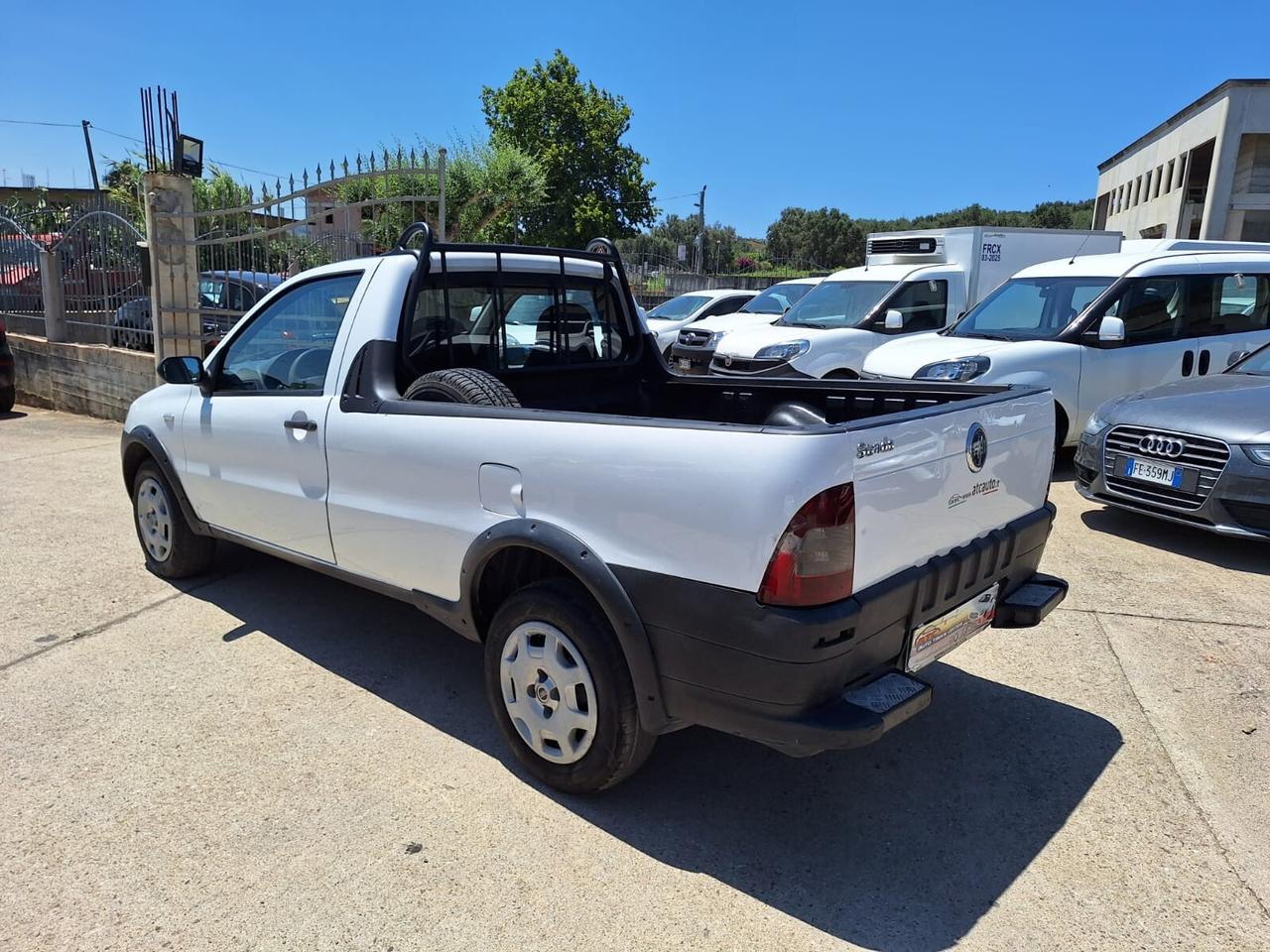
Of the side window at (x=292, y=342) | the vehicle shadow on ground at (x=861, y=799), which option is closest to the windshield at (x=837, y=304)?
the vehicle shadow on ground at (x=861, y=799)

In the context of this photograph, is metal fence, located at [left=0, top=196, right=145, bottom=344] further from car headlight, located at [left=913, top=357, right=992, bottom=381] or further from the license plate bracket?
the license plate bracket

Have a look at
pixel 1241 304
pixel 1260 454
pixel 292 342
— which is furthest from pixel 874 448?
pixel 1241 304

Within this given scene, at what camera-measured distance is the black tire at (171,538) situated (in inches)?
196

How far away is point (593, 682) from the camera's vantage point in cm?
277

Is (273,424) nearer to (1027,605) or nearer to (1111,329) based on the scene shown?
(1027,605)

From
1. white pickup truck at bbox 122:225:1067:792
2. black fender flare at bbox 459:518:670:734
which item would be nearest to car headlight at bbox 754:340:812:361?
white pickup truck at bbox 122:225:1067:792

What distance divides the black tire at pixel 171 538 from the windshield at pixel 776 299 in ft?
38.1

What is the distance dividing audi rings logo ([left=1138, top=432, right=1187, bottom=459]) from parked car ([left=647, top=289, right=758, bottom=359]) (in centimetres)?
1026

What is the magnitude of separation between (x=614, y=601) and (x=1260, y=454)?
4778mm

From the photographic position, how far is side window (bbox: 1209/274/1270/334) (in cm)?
830

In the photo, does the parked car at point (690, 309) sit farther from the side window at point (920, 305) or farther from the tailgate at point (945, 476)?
the tailgate at point (945, 476)

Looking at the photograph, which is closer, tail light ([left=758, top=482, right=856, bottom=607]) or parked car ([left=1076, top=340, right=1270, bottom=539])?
tail light ([left=758, top=482, right=856, bottom=607])

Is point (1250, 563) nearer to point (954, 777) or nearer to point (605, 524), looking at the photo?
point (954, 777)

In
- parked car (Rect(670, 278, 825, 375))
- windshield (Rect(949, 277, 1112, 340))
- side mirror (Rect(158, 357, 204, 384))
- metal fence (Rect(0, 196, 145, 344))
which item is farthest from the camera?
parked car (Rect(670, 278, 825, 375))
